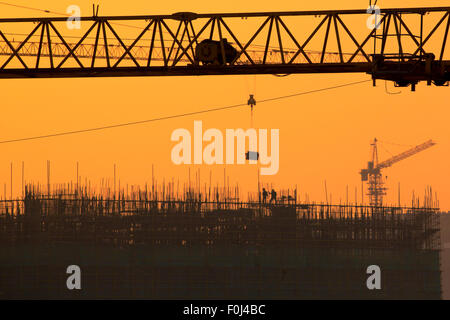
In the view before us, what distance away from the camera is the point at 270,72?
59.2 m

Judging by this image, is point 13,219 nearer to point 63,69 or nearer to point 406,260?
point 406,260

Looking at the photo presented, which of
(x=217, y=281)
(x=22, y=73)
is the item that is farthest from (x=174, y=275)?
(x=22, y=73)

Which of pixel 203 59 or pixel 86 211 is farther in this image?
pixel 86 211

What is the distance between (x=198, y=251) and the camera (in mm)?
124438

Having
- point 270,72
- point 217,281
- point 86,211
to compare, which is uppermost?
point 270,72

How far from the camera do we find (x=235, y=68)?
197ft

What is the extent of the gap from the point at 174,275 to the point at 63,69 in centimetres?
6577

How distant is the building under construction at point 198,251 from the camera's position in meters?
123

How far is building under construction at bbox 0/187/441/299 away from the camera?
12319 centimetres

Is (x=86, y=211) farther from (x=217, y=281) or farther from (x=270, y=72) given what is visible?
(x=270, y=72)

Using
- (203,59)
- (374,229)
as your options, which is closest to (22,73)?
(203,59)
